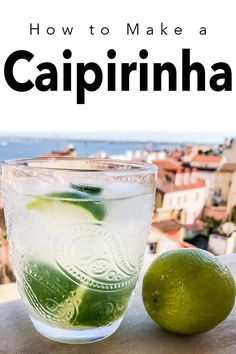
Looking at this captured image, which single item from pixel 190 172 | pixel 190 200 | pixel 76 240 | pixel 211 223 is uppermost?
pixel 76 240

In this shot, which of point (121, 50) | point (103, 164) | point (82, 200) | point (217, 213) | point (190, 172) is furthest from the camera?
point (190, 172)

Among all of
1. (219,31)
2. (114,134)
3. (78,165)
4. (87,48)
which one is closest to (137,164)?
(78,165)

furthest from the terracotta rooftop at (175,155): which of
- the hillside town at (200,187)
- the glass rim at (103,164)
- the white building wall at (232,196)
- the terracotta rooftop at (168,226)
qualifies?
the glass rim at (103,164)

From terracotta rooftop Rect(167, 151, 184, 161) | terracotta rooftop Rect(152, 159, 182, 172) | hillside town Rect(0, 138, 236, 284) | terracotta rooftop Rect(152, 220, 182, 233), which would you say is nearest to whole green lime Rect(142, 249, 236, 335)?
terracotta rooftop Rect(152, 220, 182, 233)

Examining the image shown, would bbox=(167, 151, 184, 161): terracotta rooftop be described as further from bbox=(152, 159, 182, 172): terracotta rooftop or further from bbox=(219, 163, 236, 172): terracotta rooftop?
bbox=(219, 163, 236, 172): terracotta rooftop

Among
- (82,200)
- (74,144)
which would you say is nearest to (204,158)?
(74,144)

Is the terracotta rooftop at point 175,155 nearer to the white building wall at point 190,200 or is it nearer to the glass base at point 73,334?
the white building wall at point 190,200

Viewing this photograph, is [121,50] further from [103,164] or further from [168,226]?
[103,164]
